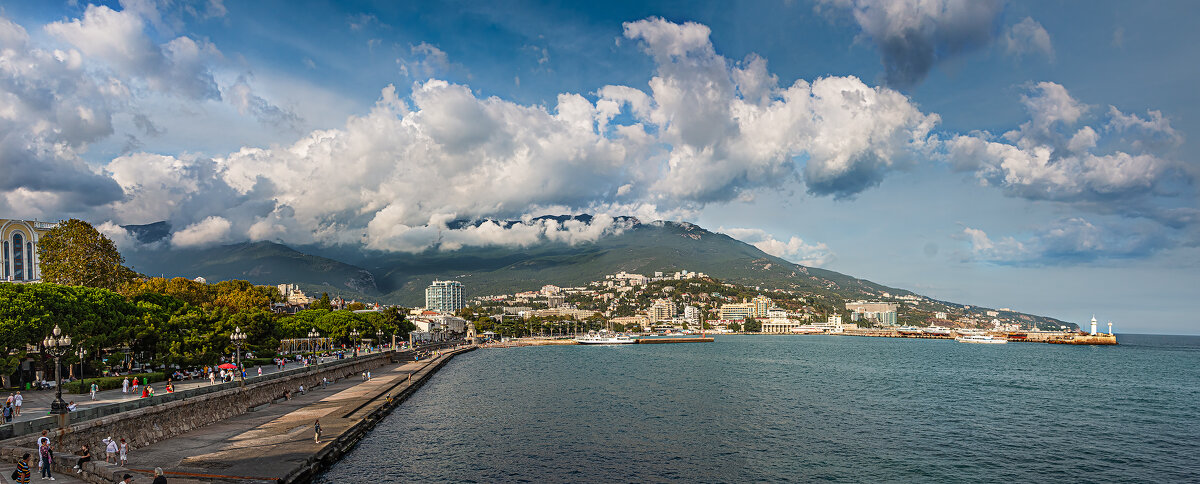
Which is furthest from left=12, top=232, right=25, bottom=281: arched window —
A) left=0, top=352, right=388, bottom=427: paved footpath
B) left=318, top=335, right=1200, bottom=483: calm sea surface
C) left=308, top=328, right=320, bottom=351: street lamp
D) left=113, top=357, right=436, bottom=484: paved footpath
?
left=113, top=357, right=436, bottom=484: paved footpath

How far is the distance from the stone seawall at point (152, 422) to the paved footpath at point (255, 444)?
22.7 inches

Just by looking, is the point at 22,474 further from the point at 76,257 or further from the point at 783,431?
the point at 76,257

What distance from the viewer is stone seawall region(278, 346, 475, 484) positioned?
2572cm

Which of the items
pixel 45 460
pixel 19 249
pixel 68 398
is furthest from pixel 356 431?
pixel 19 249

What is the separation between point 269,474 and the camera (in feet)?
77.3

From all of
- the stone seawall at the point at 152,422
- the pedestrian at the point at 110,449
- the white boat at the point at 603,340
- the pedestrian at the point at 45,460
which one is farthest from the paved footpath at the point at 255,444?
the white boat at the point at 603,340

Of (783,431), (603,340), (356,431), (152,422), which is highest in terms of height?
(152,422)

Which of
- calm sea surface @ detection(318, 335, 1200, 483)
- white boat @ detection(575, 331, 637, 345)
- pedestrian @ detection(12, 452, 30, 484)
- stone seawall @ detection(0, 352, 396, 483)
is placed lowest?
white boat @ detection(575, 331, 637, 345)

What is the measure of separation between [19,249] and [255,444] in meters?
84.6

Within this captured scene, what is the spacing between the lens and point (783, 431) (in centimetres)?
3909

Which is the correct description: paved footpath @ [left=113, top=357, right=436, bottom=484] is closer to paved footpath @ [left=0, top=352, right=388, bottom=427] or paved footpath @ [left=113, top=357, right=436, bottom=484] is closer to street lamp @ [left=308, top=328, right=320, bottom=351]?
paved footpath @ [left=0, top=352, right=388, bottom=427]

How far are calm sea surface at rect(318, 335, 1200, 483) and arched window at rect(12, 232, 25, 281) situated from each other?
65.8m

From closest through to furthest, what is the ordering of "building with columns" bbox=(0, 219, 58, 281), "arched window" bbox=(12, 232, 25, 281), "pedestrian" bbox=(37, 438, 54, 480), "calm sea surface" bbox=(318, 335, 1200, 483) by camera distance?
"pedestrian" bbox=(37, 438, 54, 480)
"calm sea surface" bbox=(318, 335, 1200, 483)
"building with columns" bbox=(0, 219, 58, 281)
"arched window" bbox=(12, 232, 25, 281)

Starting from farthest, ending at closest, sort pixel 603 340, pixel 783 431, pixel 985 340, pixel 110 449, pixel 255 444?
pixel 985 340 → pixel 603 340 → pixel 783 431 → pixel 255 444 → pixel 110 449
